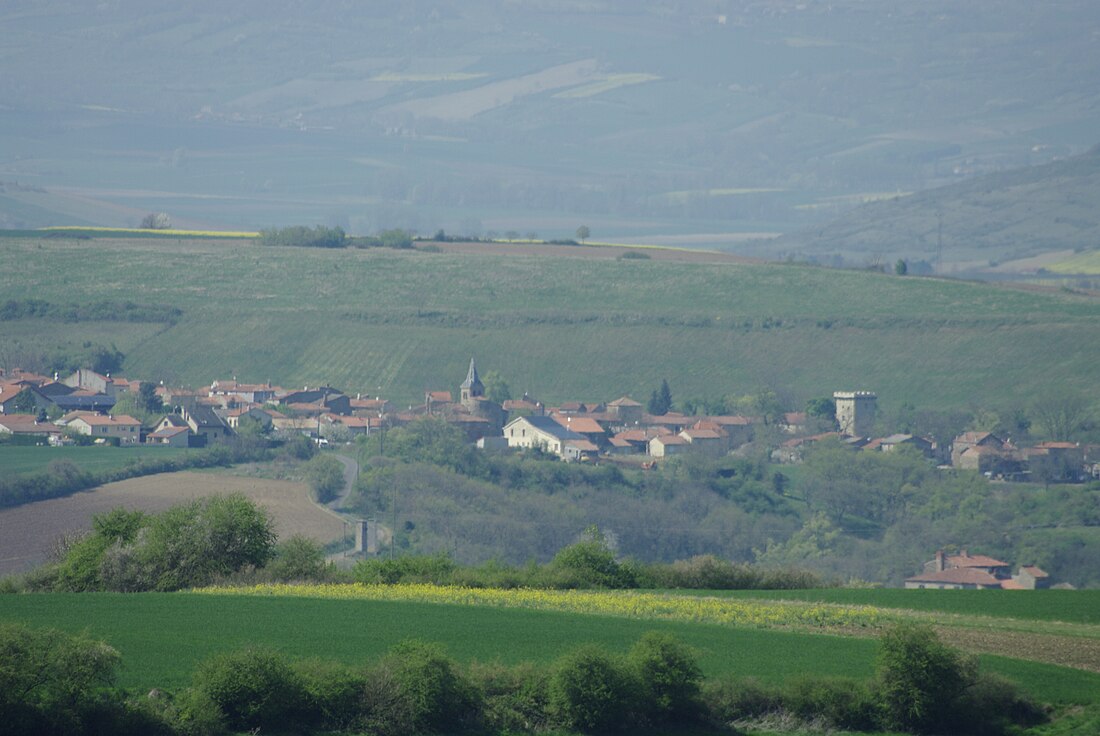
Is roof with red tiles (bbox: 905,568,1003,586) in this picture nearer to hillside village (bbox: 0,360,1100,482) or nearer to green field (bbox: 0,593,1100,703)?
hillside village (bbox: 0,360,1100,482)

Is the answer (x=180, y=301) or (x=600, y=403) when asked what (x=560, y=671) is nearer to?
(x=600, y=403)

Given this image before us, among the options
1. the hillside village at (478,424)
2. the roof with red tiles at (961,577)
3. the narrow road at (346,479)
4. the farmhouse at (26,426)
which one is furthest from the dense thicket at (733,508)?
the farmhouse at (26,426)

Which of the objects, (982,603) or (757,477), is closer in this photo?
(982,603)

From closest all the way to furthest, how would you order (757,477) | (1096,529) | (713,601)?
(713,601)
(1096,529)
(757,477)

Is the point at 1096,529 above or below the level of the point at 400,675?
below

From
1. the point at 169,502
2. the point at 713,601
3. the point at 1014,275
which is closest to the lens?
the point at 713,601

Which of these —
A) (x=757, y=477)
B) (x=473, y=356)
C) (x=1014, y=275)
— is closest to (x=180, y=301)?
(x=473, y=356)
